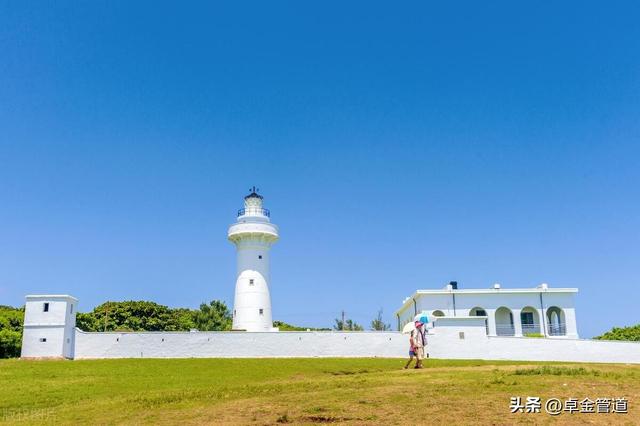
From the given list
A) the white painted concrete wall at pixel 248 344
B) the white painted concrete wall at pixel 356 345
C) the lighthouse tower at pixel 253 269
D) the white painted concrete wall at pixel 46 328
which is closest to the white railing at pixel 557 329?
the white painted concrete wall at pixel 356 345

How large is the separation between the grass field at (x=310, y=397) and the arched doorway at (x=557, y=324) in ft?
85.0

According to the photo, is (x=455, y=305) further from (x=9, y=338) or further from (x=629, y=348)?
(x=9, y=338)

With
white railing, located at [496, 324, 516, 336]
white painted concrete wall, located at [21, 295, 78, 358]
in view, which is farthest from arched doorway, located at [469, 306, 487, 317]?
white painted concrete wall, located at [21, 295, 78, 358]

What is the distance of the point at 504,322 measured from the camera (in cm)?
4491

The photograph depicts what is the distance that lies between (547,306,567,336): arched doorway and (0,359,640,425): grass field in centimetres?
2592

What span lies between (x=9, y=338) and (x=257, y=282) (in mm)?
16067

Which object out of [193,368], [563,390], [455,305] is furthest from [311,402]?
[455,305]

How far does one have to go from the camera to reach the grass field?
13.1 m

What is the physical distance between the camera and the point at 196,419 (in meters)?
13.7

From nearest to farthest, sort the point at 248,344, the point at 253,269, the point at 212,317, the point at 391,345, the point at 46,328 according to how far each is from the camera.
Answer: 1. the point at 46,328
2. the point at 248,344
3. the point at 391,345
4. the point at 253,269
5. the point at 212,317

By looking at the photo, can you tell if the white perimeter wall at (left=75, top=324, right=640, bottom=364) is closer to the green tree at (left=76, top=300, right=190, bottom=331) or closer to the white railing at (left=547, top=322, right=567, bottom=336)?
the white railing at (left=547, top=322, right=567, bottom=336)

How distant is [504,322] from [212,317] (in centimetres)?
2710

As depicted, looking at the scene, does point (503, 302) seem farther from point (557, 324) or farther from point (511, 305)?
point (557, 324)

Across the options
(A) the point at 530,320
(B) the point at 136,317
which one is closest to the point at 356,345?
(A) the point at 530,320
